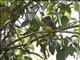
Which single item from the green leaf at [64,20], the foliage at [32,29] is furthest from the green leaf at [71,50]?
the green leaf at [64,20]

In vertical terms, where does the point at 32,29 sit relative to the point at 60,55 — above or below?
above

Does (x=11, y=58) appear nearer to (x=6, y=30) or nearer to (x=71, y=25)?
(x=6, y=30)

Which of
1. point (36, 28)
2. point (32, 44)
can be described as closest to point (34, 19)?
point (36, 28)

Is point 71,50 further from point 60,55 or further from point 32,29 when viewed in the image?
point 32,29

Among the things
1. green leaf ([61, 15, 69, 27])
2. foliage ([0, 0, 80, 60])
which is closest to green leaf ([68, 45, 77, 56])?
foliage ([0, 0, 80, 60])

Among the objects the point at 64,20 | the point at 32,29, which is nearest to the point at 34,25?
the point at 32,29

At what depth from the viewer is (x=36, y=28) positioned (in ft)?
3.19

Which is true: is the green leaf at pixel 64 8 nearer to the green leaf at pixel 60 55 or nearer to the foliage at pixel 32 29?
the foliage at pixel 32 29

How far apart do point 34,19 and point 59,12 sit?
0.11 meters

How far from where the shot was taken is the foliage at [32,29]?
0.93 m

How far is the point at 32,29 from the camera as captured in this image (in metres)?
0.99

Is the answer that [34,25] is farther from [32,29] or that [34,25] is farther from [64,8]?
[64,8]

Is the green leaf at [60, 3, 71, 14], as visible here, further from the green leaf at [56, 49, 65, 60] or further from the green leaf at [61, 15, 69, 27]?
the green leaf at [56, 49, 65, 60]

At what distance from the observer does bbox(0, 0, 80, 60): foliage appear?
0.93 meters
